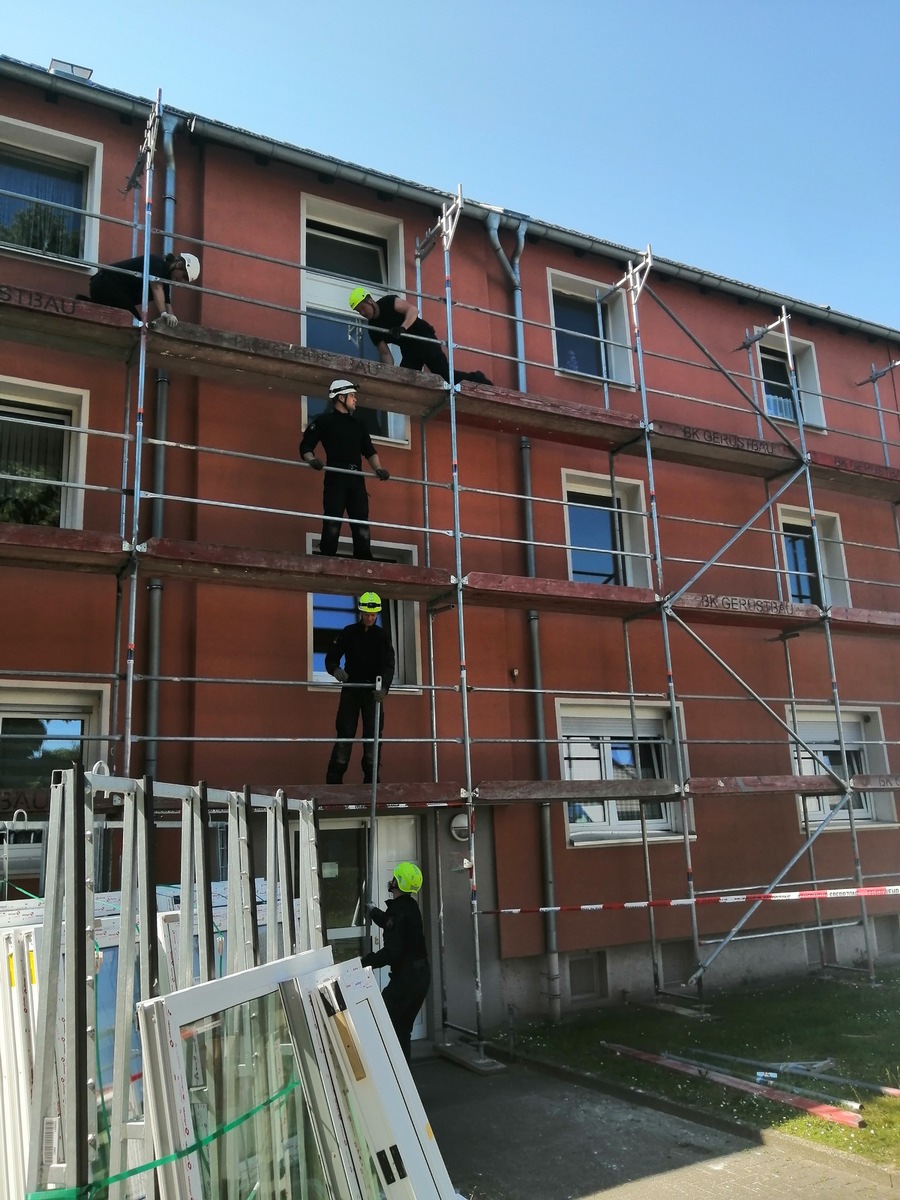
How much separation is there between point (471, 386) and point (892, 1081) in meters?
6.50

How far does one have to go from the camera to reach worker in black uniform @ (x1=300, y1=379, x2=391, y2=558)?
8.41 metres

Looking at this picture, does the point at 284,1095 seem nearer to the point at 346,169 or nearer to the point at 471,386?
the point at 471,386

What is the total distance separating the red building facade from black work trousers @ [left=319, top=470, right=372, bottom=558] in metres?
0.35

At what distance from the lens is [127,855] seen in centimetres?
319

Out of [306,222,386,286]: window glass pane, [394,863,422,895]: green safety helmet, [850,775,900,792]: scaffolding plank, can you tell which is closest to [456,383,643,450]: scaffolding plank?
[306,222,386,286]: window glass pane

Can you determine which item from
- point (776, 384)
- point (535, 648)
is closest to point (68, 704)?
point (535, 648)

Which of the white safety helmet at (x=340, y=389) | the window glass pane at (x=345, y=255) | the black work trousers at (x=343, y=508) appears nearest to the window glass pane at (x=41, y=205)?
the window glass pane at (x=345, y=255)

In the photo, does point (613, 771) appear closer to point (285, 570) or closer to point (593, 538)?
point (593, 538)

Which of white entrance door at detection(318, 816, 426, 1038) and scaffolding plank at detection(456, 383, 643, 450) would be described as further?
scaffolding plank at detection(456, 383, 643, 450)

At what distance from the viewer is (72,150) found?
926 centimetres

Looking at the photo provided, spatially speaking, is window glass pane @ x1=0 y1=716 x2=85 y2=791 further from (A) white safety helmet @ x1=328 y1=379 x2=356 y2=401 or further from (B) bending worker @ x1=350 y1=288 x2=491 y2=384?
(B) bending worker @ x1=350 y1=288 x2=491 y2=384

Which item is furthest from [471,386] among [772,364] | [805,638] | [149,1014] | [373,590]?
[149,1014]

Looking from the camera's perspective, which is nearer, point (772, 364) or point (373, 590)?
point (373, 590)

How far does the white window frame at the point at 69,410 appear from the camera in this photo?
8.27 meters
